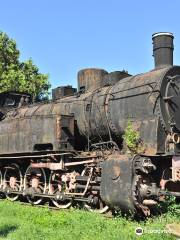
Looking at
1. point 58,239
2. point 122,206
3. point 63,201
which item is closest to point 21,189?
point 63,201

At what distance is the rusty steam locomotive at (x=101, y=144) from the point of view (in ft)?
30.0

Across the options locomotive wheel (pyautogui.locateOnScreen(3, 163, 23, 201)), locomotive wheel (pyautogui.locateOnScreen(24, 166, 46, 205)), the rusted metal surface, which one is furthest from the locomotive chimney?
locomotive wheel (pyautogui.locateOnScreen(3, 163, 23, 201))

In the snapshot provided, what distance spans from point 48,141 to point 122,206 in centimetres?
338

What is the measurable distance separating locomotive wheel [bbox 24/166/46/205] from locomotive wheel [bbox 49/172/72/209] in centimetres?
31

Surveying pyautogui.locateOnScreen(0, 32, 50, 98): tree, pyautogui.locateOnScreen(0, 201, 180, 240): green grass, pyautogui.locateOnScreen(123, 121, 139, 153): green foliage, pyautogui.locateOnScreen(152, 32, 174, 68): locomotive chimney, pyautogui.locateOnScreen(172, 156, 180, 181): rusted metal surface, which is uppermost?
pyautogui.locateOnScreen(0, 32, 50, 98): tree

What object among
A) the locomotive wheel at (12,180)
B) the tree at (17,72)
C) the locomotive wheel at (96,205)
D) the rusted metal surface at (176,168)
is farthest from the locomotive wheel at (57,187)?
the tree at (17,72)

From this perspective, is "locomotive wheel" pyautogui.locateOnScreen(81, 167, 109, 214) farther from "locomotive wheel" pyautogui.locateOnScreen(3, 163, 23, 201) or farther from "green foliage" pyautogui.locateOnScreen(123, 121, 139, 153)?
"locomotive wheel" pyautogui.locateOnScreen(3, 163, 23, 201)

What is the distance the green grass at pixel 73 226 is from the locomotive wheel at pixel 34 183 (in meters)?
2.21

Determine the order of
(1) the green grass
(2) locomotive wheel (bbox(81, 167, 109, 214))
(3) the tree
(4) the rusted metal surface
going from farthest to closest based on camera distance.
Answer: (3) the tree, (2) locomotive wheel (bbox(81, 167, 109, 214)), (4) the rusted metal surface, (1) the green grass

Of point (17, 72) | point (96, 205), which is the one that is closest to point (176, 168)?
point (96, 205)

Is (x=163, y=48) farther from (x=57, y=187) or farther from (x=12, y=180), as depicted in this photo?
(x=12, y=180)

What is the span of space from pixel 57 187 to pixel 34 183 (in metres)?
0.92

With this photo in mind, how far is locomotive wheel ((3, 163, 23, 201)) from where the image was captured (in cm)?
1339

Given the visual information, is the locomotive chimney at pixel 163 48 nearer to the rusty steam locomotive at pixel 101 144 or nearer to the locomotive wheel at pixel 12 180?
the rusty steam locomotive at pixel 101 144
